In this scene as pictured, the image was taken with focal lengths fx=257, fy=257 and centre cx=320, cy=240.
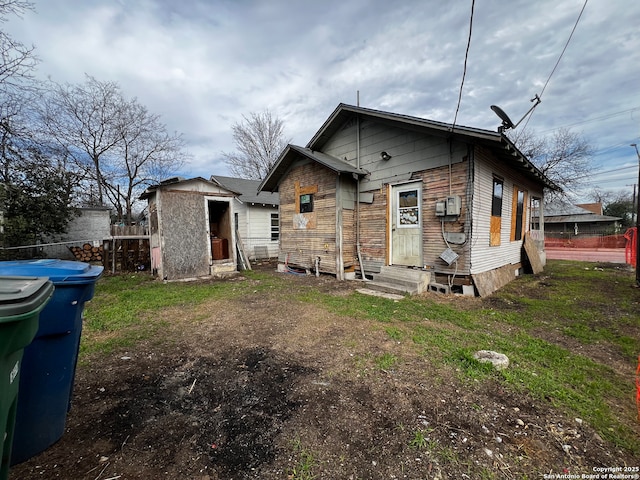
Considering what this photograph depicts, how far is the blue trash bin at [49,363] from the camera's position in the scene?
1584 millimetres

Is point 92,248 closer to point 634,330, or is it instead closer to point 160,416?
point 160,416

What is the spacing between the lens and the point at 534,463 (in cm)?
163

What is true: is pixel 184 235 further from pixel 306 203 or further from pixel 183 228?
pixel 306 203

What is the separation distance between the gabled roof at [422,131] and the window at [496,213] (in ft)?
2.25

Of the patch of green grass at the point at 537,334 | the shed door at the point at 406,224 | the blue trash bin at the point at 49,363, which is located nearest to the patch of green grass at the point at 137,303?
the blue trash bin at the point at 49,363

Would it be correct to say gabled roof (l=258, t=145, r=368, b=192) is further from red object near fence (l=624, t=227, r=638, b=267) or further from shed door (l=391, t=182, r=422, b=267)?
red object near fence (l=624, t=227, r=638, b=267)

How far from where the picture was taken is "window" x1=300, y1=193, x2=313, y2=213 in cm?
855

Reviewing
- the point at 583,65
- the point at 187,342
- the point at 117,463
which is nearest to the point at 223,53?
the point at 187,342

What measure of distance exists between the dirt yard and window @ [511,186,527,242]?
288 inches

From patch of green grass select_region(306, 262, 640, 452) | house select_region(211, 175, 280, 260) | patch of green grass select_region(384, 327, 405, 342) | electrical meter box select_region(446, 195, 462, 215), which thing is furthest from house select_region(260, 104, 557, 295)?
house select_region(211, 175, 280, 260)

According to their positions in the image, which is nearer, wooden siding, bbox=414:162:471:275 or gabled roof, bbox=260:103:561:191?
gabled roof, bbox=260:103:561:191

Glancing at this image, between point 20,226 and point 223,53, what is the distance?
31.2 ft

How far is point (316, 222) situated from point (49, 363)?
7042 mm

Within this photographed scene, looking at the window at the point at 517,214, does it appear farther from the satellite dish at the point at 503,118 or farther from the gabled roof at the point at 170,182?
the gabled roof at the point at 170,182
